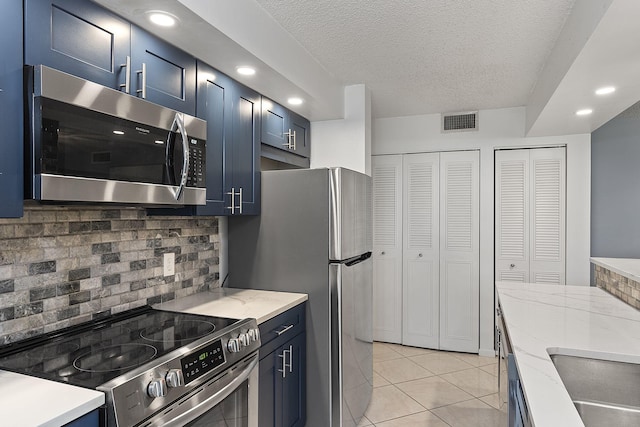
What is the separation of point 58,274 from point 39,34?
2.99ft

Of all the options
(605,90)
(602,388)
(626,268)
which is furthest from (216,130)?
(626,268)

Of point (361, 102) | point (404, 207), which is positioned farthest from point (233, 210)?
point (404, 207)

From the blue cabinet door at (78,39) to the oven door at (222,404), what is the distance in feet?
3.88

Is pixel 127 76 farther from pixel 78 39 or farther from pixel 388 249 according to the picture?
pixel 388 249

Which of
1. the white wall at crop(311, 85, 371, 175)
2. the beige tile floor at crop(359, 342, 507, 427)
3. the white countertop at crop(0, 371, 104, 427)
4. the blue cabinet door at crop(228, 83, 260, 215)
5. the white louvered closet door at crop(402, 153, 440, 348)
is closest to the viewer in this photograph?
the white countertop at crop(0, 371, 104, 427)

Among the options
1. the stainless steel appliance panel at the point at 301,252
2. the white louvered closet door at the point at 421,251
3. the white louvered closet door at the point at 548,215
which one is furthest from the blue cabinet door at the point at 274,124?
the white louvered closet door at the point at 548,215

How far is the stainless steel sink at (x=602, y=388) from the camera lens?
1471 millimetres

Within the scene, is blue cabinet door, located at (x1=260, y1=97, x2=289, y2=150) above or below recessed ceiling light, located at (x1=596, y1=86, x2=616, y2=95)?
below

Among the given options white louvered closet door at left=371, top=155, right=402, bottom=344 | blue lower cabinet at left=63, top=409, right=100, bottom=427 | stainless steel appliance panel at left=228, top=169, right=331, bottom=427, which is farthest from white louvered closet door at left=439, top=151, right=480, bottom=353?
blue lower cabinet at left=63, top=409, right=100, bottom=427

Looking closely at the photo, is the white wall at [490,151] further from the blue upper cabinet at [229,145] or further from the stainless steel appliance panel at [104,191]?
the stainless steel appliance panel at [104,191]

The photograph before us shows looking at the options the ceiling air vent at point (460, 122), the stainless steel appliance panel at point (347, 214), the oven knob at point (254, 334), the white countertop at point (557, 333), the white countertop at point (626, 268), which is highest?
the ceiling air vent at point (460, 122)

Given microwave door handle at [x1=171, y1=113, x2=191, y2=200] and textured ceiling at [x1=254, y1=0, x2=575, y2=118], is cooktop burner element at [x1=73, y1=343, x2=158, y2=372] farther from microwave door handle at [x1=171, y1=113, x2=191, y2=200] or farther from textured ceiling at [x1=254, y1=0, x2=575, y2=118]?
textured ceiling at [x1=254, y1=0, x2=575, y2=118]

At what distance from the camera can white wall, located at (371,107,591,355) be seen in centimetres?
379

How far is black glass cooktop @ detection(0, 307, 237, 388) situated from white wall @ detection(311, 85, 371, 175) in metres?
1.83
